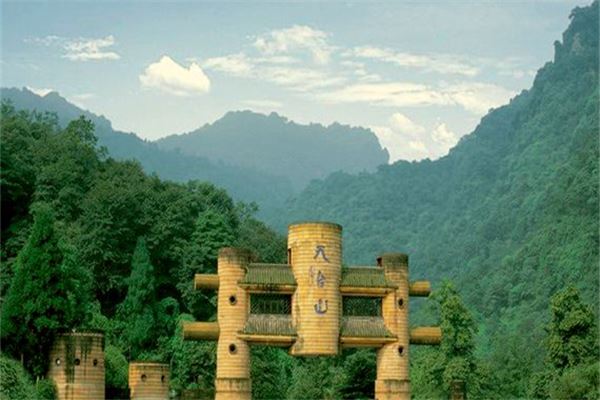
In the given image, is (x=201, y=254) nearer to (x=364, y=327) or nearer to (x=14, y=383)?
(x=14, y=383)

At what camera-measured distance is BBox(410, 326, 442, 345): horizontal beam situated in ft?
96.0

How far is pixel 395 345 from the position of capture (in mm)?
28531

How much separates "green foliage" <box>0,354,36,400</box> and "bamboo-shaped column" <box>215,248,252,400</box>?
510cm

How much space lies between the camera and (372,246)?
444 ft

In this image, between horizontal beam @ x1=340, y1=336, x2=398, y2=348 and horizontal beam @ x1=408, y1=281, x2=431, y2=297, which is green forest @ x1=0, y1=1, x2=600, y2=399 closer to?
horizontal beam @ x1=340, y1=336, x2=398, y2=348

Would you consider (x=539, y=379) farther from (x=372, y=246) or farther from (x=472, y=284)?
(x=372, y=246)

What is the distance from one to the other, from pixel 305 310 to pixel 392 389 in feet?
9.85

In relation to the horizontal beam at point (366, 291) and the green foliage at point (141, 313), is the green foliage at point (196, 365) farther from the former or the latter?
the horizontal beam at point (366, 291)

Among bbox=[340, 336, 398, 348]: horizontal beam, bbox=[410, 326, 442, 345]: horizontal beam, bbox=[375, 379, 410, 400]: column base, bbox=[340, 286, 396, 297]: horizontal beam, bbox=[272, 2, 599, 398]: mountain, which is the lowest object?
bbox=[375, 379, 410, 400]: column base

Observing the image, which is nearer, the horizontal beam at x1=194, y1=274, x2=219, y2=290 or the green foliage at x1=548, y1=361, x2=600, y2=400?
the horizontal beam at x1=194, y1=274, x2=219, y2=290

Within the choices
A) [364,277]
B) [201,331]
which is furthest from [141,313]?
[364,277]

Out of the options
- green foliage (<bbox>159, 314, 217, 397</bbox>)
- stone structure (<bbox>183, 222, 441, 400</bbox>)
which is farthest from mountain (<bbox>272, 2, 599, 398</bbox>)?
stone structure (<bbox>183, 222, 441, 400</bbox>)

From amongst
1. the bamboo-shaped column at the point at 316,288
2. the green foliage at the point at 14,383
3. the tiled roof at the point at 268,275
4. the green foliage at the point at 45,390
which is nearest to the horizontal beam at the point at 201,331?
the tiled roof at the point at 268,275

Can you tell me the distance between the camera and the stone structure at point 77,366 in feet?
101
